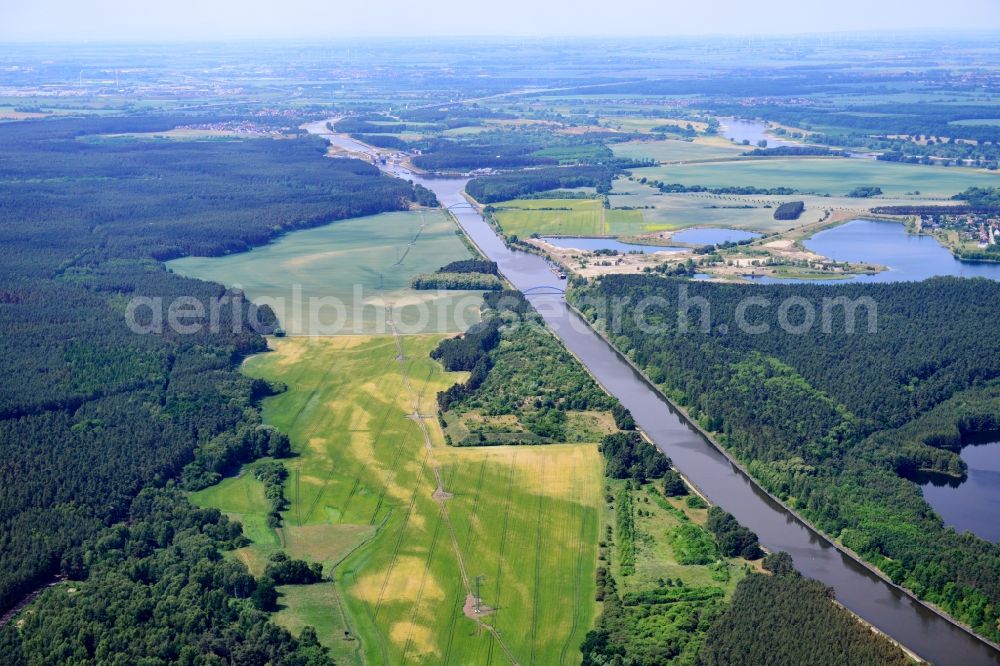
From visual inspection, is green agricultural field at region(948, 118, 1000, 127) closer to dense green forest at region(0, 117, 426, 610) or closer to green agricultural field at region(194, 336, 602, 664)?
dense green forest at region(0, 117, 426, 610)

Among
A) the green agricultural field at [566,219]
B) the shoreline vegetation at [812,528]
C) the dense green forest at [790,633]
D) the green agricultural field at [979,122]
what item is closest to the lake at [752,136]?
the green agricultural field at [979,122]

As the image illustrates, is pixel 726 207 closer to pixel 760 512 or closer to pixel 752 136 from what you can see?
pixel 752 136

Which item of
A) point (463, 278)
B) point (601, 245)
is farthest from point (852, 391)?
point (601, 245)

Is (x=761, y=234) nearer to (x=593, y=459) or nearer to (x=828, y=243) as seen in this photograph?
(x=828, y=243)

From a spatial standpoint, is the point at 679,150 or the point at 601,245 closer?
the point at 601,245

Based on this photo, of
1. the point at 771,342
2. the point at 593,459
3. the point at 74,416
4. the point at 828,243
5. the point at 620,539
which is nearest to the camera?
the point at 620,539

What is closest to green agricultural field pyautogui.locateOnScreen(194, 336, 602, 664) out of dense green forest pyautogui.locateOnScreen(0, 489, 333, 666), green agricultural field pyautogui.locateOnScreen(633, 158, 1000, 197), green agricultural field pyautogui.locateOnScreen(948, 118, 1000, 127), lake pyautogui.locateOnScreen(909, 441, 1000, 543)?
dense green forest pyautogui.locateOnScreen(0, 489, 333, 666)

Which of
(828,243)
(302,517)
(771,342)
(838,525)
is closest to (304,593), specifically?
(302,517)
